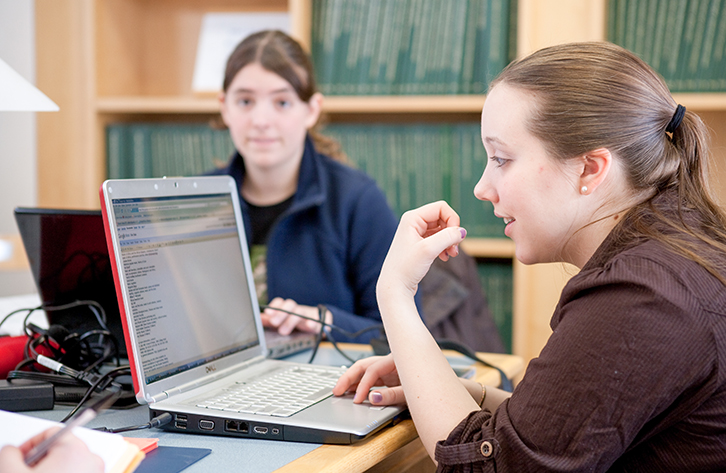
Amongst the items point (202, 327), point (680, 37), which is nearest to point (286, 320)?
point (202, 327)

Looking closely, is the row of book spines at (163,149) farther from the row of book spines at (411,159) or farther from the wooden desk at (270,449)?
the wooden desk at (270,449)

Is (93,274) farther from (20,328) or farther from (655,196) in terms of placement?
(655,196)

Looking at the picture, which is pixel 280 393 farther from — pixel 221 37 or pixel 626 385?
pixel 221 37

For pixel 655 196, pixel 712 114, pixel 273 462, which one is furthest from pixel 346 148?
pixel 273 462

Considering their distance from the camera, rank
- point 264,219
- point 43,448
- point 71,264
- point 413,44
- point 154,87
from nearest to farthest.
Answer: point 43,448, point 71,264, point 264,219, point 413,44, point 154,87

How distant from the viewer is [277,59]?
175 cm

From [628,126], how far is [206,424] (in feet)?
2.02

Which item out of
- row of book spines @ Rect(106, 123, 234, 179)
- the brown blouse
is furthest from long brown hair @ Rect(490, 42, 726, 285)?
row of book spines @ Rect(106, 123, 234, 179)

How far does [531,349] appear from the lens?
2.13 meters

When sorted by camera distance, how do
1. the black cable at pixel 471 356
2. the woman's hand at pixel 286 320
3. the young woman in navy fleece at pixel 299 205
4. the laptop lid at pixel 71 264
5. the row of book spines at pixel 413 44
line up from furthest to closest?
the row of book spines at pixel 413 44 → the young woman in navy fleece at pixel 299 205 → the woman's hand at pixel 286 320 → the black cable at pixel 471 356 → the laptop lid at pixel 71 264

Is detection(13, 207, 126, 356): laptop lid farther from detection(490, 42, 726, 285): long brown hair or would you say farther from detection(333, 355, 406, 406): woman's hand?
detection(490, 42, 726, 285): long brown hair

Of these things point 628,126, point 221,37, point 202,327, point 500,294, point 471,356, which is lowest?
point 500,294

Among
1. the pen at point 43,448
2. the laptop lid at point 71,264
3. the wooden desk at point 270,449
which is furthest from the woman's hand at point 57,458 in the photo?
the laptop lid at point 71,264

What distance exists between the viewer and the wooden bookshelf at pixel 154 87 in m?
2.04
